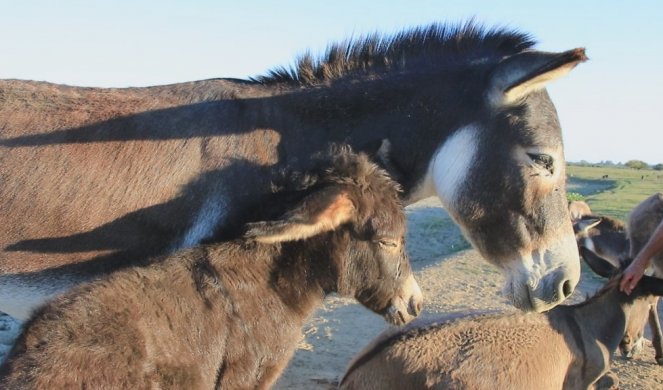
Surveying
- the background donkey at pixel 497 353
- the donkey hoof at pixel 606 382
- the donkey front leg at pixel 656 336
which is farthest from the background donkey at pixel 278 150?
the donkey front leg at pixel 656 336

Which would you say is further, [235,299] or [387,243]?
[387,243]

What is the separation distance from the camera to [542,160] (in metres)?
4.63

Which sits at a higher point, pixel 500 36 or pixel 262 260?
pixel 500 36

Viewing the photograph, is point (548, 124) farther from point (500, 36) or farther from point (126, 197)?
point (126, 197)

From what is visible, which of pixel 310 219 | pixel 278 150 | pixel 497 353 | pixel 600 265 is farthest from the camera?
pixel 600 265

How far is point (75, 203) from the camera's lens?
422cm

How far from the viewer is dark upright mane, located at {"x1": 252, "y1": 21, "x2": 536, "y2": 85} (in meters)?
4.98

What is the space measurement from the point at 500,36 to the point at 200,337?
10.5 feet

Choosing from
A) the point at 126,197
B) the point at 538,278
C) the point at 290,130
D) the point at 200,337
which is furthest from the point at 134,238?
the point at 538,278

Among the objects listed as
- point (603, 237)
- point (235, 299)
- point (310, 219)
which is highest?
point (310, 219)

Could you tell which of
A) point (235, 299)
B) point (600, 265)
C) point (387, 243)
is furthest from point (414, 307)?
point (600, 265)

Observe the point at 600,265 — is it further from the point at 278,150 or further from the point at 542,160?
the point at 278,150

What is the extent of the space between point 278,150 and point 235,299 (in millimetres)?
1067

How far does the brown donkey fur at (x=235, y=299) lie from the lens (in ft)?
11.9
